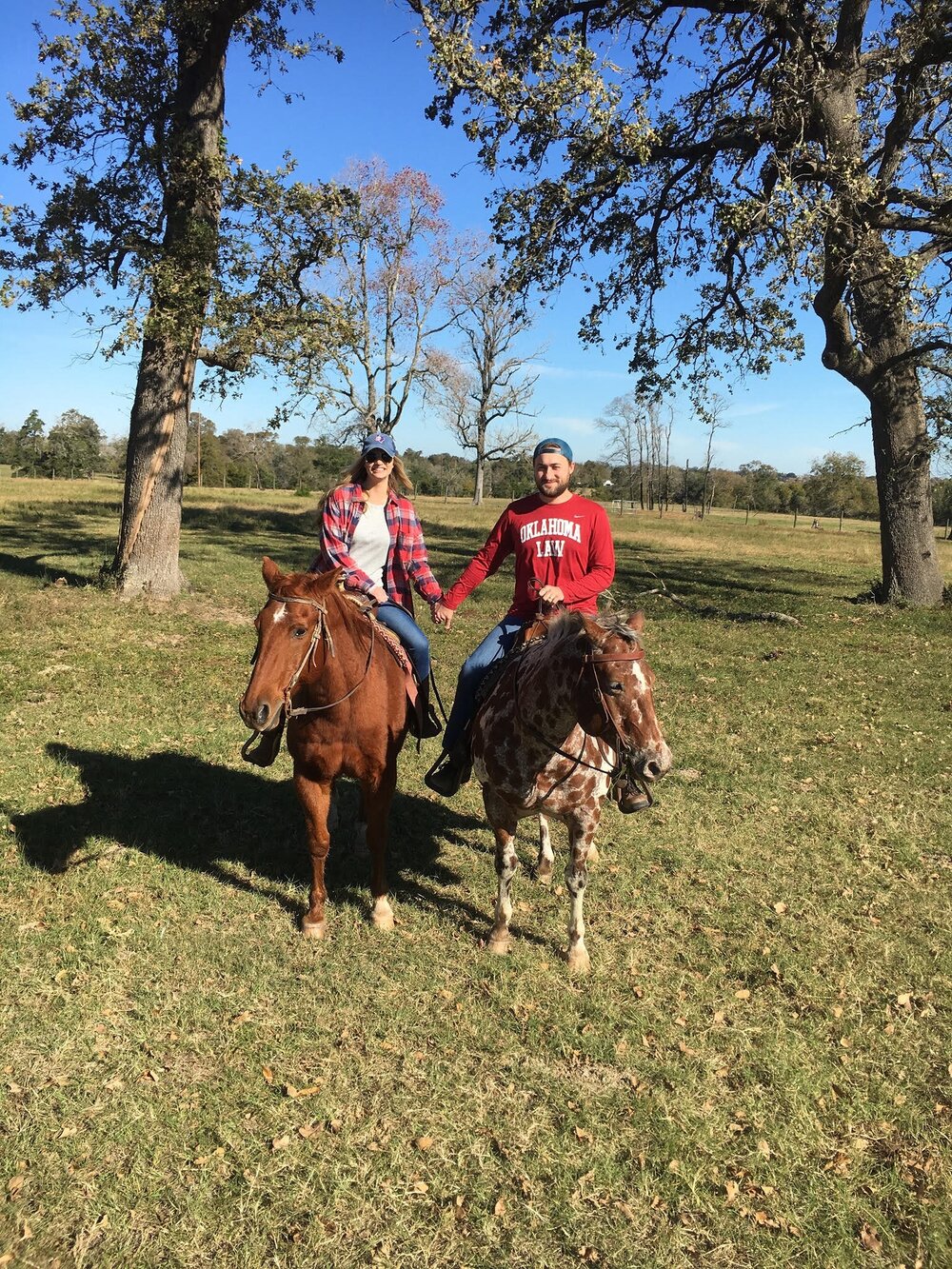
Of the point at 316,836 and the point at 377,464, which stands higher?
the point at 377,464

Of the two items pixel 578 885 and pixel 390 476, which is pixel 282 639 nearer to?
pixel 390 476

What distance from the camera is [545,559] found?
17.2ft

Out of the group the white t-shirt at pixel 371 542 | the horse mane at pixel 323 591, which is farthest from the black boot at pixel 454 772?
the white t-shirt at pixel 371 542

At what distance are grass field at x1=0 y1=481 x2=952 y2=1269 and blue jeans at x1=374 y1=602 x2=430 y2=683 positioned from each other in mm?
1751

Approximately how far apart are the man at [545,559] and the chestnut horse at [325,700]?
517mm

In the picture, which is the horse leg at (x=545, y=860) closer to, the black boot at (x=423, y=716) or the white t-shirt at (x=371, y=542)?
the black boot at (x=423, y=716)

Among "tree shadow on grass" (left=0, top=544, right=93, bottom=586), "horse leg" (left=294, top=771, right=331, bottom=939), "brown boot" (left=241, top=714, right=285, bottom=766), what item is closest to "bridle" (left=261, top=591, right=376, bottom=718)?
"brown boot" (left=241, top=714, right=285, bottom=766)

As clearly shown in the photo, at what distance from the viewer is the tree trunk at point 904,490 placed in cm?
1653

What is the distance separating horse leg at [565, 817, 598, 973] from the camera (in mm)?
4719

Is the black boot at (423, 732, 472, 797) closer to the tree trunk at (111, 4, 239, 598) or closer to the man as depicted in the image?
the man

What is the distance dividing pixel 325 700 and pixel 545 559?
1822mm

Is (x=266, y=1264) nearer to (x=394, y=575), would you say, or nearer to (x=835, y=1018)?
(x=835, y=1018)

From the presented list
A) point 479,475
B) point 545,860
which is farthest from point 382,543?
point 479,475

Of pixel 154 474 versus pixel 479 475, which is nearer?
pixel 154 474
